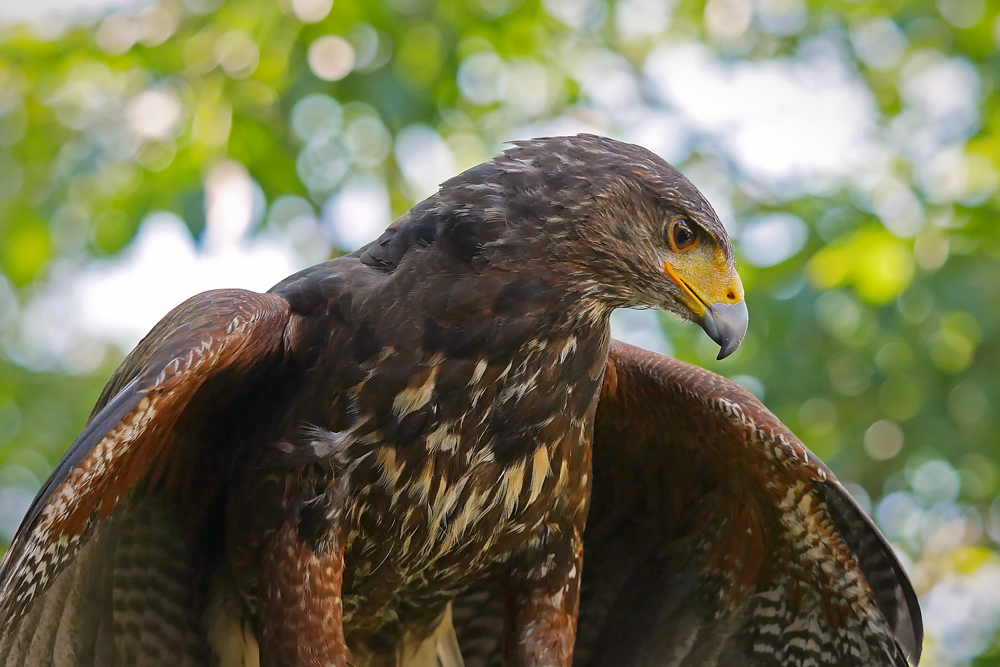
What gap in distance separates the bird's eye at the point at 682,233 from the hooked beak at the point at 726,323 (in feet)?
0.55

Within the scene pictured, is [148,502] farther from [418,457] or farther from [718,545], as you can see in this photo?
[718,545]

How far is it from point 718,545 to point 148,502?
168 centimetres

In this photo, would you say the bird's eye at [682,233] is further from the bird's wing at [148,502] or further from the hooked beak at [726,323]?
the bird's wing at [148,502]

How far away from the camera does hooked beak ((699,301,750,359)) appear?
2.42 metres

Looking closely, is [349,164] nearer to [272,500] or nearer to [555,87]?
[555,87]

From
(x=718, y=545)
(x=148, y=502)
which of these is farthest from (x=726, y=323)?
(x=148, y=502)

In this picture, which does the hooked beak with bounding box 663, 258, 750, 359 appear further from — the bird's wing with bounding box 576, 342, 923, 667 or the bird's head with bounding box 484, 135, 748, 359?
the bird's wing with bounding box 576, 342, 923, 667

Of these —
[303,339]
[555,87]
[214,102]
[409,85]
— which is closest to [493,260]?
[303,339]

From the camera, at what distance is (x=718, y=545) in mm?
3129

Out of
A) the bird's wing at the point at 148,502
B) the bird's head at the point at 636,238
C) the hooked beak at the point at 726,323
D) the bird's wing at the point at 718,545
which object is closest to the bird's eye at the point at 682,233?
the bird's head at the point at 636,238

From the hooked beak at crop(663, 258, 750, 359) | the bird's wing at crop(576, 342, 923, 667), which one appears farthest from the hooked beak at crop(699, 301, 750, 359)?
the bird's wing at crop(576, 342, 923, 667)

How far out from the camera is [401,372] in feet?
8.02

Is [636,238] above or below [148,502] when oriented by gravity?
above

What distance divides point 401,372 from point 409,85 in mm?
2515
